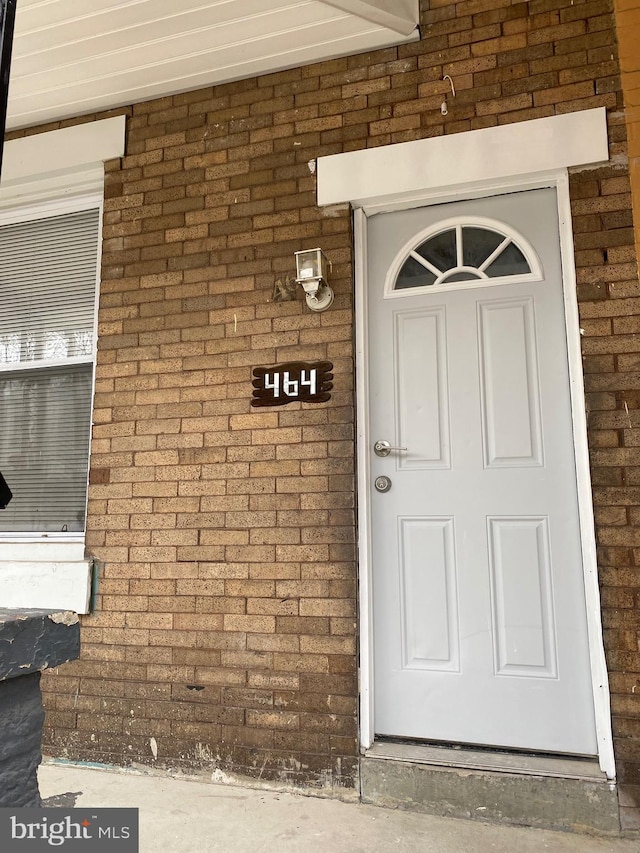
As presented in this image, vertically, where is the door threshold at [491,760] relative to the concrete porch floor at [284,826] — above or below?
above

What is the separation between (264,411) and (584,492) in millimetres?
1452

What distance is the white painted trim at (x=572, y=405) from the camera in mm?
2457

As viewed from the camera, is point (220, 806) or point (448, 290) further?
point (448, 290)

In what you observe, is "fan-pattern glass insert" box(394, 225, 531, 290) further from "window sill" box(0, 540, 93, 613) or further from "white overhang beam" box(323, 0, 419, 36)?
"window sill" box(0, 540, 93, 613)

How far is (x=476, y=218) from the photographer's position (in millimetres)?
2949

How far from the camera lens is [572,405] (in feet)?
8.72

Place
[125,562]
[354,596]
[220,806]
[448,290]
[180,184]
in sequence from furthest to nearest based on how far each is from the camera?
1. [180,184]
2. [125,562]
3. [448,290]
4. [354,596]
5. [220,806]

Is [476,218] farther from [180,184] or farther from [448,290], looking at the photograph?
[180,184]

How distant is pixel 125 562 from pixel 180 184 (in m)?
1.99

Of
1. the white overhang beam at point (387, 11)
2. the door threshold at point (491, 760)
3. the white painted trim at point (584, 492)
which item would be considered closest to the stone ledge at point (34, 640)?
the door threshold at point (491, 760)

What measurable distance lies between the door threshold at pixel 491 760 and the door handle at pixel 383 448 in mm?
1241

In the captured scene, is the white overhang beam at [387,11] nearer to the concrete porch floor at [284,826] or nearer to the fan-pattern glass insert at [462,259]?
the fan-pattern glass insert at [462,259]

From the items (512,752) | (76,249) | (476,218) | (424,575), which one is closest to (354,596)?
(424,575)

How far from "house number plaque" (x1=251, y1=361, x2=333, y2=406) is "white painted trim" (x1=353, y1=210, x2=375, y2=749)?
158 millimetres
